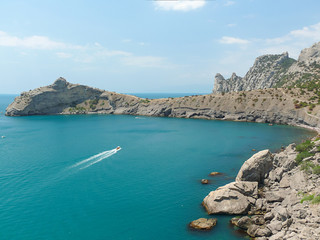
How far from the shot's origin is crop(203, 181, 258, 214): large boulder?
38.2 meters

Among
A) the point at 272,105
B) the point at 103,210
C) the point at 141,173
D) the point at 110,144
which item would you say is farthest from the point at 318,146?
the point at 272,105

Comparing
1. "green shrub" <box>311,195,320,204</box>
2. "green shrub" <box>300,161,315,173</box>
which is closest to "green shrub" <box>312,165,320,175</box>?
"green shrub" <box>300,161,315,173</box>

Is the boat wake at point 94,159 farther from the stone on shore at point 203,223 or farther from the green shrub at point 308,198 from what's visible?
the green shrub at point 308,198

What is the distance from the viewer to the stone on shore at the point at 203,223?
34.6 meters

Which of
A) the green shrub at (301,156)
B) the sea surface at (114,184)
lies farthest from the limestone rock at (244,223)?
the green shrub at (301,156)

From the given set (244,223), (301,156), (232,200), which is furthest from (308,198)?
(301,156)

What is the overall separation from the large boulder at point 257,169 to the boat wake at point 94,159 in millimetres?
39978

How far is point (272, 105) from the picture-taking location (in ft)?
471

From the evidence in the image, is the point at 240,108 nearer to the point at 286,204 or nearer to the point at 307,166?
the point at 307,166

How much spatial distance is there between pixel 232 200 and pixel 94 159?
44.0 m

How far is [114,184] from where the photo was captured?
51.5m

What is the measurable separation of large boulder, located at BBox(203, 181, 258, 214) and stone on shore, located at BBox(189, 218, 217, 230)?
272cm

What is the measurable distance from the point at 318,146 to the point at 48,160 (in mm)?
70574

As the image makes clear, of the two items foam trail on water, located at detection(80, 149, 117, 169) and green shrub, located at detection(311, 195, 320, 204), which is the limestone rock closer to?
green shrub, located at detection(311, 195, 320, 204)
